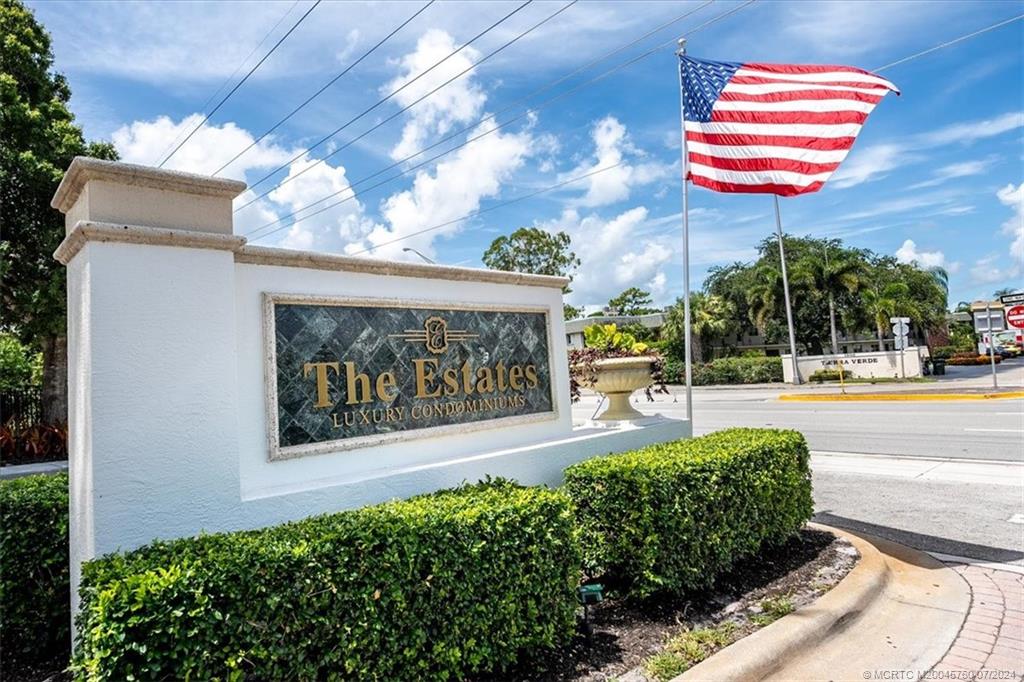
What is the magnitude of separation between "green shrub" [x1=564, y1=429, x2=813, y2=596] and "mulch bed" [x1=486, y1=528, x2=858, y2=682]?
141mm

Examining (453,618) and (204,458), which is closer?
(453,618)

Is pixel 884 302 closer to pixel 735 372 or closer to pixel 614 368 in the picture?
pixel 735 372

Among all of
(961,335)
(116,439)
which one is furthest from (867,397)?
(961,335)

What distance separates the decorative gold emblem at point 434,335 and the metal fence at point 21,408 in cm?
1549

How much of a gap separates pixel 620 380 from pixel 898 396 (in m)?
18.4

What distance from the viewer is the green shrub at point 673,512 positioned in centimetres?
371

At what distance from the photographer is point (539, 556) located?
3068 mm

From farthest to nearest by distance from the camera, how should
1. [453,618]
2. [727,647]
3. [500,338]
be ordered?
[500,338] → [727,647] → [453,618]

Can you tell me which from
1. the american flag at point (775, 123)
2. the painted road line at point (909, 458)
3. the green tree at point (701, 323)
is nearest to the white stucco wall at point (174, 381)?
the american flag at point (775, 123)

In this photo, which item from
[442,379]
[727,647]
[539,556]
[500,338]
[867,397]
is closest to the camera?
[539,556]

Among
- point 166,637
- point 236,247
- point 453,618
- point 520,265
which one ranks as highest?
point 520,265

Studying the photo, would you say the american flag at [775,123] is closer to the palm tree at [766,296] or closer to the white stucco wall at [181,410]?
the white stucco wall at [181,410]

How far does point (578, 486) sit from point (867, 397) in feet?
66.5

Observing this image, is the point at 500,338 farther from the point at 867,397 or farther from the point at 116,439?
the point at 867,397
